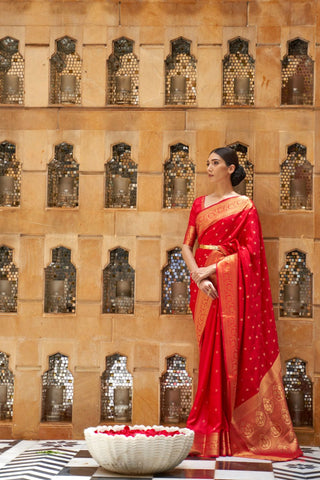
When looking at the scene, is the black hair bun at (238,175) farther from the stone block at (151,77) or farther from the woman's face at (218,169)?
the stone block at (151,77)

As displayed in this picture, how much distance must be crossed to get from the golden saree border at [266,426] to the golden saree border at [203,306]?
581 millimetres

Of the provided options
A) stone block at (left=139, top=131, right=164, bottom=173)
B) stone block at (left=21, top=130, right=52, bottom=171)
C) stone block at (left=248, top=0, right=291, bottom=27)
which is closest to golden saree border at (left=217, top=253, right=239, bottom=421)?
stone block at (left=139, top=131, right=164, bottom=173)

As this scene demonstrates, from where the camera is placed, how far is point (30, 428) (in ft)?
18.5

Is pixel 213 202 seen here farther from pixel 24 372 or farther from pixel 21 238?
pixel 24 372

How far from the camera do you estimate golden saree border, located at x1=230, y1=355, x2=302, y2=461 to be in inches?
197

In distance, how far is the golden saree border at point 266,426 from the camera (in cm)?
501

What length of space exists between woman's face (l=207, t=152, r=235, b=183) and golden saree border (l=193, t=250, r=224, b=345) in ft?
1.83

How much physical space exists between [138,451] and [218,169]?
2151 millimetres

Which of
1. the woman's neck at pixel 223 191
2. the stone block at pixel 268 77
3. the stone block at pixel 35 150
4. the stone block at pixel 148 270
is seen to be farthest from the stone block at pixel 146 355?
the stone block at pixel 268 77

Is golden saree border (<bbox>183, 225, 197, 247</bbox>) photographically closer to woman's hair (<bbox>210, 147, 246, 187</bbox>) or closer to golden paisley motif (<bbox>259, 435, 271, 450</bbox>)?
woman's hair (<bbox>210, 147, 246, 187</bbox>)

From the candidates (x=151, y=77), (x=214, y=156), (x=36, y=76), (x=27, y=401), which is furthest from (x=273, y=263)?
(x=36, y=76)

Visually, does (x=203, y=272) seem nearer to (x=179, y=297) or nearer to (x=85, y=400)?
(x=179, y=297)

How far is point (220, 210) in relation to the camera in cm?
531

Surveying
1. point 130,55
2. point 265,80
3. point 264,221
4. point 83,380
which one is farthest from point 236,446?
point 130,55
